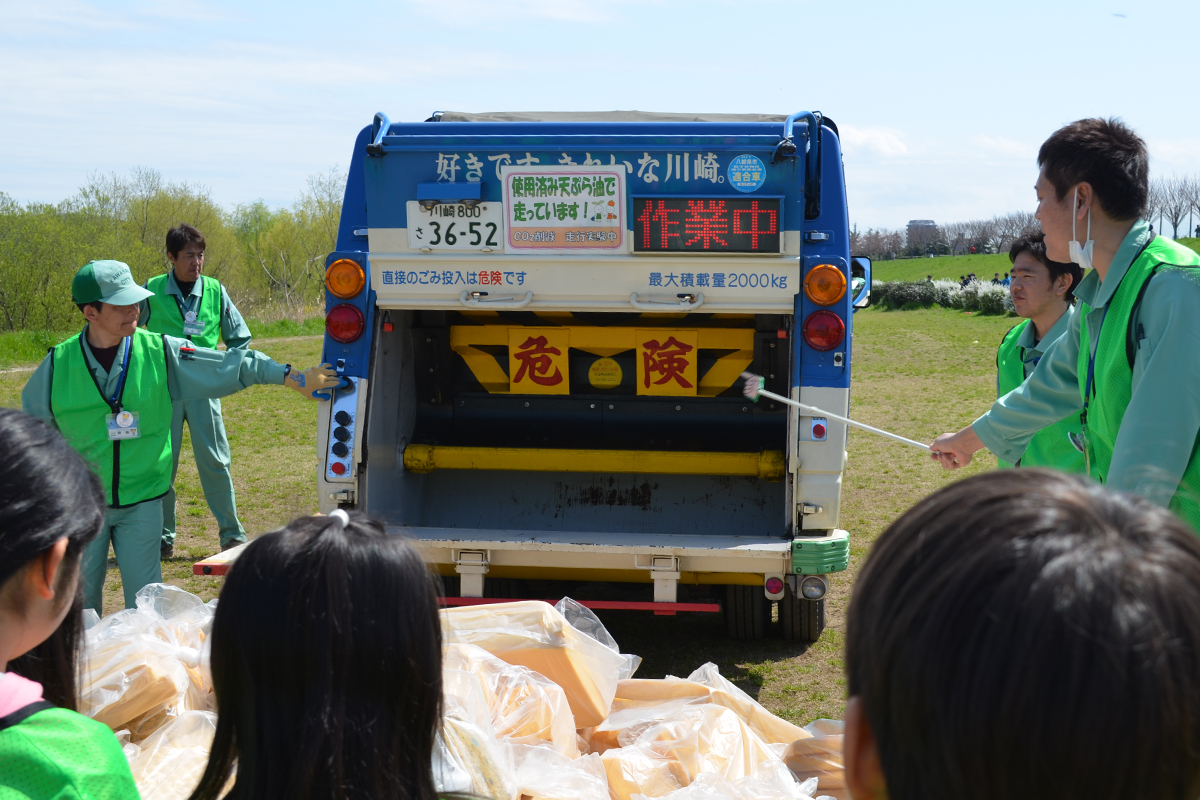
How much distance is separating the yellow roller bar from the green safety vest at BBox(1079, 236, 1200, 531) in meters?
2.08

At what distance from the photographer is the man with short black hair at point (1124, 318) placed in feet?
7.60

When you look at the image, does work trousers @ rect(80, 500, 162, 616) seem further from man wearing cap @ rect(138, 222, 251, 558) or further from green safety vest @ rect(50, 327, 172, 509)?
man wearing cap @ rect(138, 222, 251, 558)

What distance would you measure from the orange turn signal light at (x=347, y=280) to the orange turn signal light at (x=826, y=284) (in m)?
1.90

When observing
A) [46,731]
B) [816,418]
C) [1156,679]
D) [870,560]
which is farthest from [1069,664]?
[816,418]

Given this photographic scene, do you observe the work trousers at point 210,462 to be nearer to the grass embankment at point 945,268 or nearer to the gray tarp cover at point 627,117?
the gray tarp cover at point 627,117

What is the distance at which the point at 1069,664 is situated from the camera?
71 cm

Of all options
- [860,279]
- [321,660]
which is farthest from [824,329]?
[321,660]

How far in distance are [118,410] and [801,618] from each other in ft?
10.4

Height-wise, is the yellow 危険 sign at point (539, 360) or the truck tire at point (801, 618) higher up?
the yellow 危険 sign at point (539, 360)

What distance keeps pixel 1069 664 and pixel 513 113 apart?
5.82 m

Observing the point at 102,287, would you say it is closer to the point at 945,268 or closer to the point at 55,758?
the point at 55,758

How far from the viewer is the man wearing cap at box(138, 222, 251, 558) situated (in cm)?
622

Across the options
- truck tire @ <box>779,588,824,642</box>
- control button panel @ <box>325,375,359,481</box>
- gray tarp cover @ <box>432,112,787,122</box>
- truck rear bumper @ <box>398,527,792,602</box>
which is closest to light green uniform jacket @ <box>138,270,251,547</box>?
gray tarp cover @ <box>432,112,787,122</box>

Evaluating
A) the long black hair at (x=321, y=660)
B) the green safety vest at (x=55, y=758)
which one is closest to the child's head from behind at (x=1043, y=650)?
the long black hair at (x=321, y=660)
